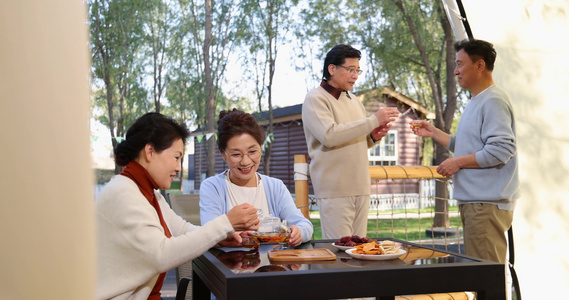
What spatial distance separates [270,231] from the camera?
5.79ft

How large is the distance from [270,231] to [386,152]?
46.2 feet

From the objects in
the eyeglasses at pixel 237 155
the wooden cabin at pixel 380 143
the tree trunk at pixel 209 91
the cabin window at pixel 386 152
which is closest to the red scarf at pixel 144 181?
the eyeglasses at pixel 237 155

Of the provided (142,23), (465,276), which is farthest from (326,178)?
(142,23)

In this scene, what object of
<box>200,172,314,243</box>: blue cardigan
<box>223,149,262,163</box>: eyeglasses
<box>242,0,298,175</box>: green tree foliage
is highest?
<box>242,0,298,175</box>: green tree foliage

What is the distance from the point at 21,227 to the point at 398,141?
51.8ft

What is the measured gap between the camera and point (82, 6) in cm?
32

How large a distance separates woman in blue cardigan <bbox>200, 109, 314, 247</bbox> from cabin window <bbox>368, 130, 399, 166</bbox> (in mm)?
13262

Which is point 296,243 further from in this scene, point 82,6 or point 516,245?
point 516,245

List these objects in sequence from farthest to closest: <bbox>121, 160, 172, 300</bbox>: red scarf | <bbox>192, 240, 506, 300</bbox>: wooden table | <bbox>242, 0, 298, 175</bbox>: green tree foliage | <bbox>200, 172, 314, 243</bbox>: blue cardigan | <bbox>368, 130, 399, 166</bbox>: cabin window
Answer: <bbox>368, 130, 399, 166</bbox>: cabin window
<bbox>242, 0, 298, 175</bbox>: green tree foliage
<bbox>200, 172, 314, 243</bbox>: blue cardigan
<bbox>121, 160, 172, 300</bbox>: red scarf
<bbox>192, 240, 506, 300</bbox>: wooden table

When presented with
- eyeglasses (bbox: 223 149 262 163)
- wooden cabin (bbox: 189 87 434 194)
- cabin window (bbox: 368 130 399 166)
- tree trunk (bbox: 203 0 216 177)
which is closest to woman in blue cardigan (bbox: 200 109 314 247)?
eyeglasses (bbox: 223 149 262 163)

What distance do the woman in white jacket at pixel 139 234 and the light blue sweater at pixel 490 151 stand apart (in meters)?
1.31

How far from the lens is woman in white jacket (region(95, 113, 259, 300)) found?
1.48 metres

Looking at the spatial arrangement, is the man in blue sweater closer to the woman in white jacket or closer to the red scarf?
the woman in white jacket

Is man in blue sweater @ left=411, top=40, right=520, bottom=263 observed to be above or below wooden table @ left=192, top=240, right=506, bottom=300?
above
